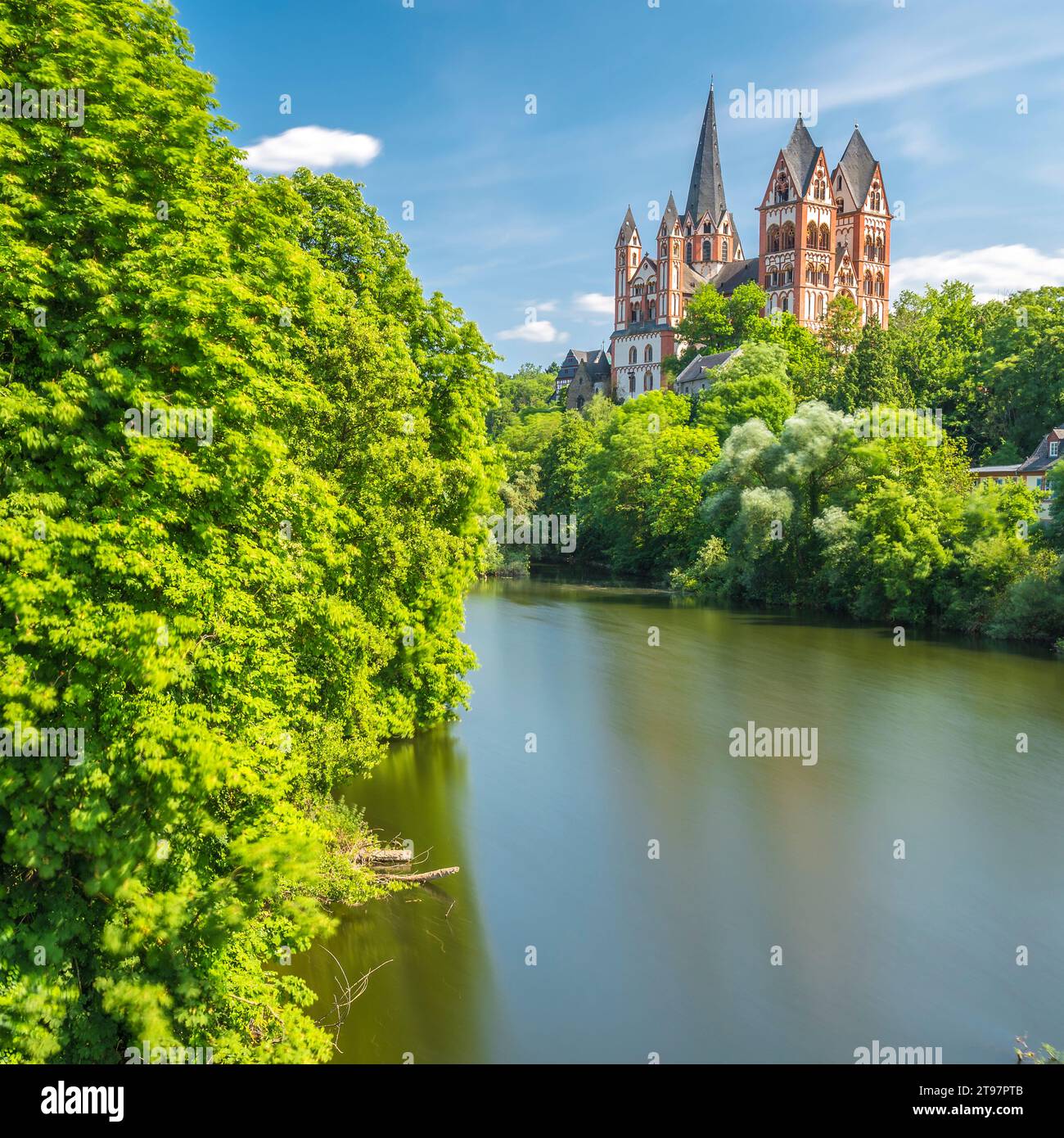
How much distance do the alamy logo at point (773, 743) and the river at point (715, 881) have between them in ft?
0.96

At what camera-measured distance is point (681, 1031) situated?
10.9 m

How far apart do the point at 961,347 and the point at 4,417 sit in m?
72.6

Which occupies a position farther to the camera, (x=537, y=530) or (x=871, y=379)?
(x=537, y=530)

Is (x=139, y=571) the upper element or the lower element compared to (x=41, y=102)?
lower

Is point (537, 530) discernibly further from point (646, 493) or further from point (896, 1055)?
point (896, 1055)

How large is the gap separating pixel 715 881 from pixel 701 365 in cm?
→ 7399

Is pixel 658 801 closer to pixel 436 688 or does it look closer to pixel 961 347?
pixel 436 688

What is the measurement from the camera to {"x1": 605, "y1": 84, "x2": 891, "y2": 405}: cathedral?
95000 mm

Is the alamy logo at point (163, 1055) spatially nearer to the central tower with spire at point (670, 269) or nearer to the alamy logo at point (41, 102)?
the alamy logo at point (41, 102)

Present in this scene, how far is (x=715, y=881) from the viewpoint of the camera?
14.8 meters

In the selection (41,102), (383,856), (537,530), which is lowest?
(383,856)

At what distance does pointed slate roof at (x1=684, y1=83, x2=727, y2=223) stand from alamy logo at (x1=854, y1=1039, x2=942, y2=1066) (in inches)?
4171

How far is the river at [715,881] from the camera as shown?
11039mm

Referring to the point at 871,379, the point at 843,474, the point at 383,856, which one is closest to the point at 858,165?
the point at 871,379
